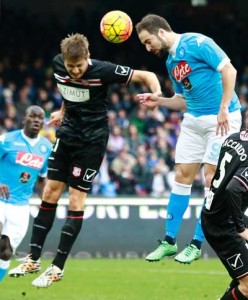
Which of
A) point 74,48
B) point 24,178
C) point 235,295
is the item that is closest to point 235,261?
point 235,295

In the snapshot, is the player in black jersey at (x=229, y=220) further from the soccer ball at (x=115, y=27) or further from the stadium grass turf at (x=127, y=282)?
the stadium grass turf at (x=127, y=282)

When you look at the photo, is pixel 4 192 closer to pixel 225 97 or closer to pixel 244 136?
pixel 225 97

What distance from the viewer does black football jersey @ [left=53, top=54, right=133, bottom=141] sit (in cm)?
1118

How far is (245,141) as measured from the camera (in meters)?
10.1

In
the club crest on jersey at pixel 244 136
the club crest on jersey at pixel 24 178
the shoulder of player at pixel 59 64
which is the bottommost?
the club crest on jersey at pixel 24 178

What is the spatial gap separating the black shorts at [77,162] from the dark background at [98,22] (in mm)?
15965

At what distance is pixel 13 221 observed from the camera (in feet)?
46.4

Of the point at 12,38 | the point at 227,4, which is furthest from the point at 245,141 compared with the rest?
the point at 227,4

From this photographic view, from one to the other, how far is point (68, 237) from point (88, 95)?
1664 millimetres

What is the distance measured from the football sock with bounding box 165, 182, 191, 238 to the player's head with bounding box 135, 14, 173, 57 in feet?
5.72

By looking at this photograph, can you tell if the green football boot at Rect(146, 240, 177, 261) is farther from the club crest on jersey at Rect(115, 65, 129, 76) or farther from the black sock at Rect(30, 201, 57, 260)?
the club crest on jersey at Rect(115, 65, 129, 76)

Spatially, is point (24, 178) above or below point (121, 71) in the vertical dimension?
below

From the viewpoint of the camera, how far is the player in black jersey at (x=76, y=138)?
11.2 m

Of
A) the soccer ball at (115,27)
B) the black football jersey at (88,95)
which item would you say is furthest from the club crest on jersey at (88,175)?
the soccer ball at (115,27)
